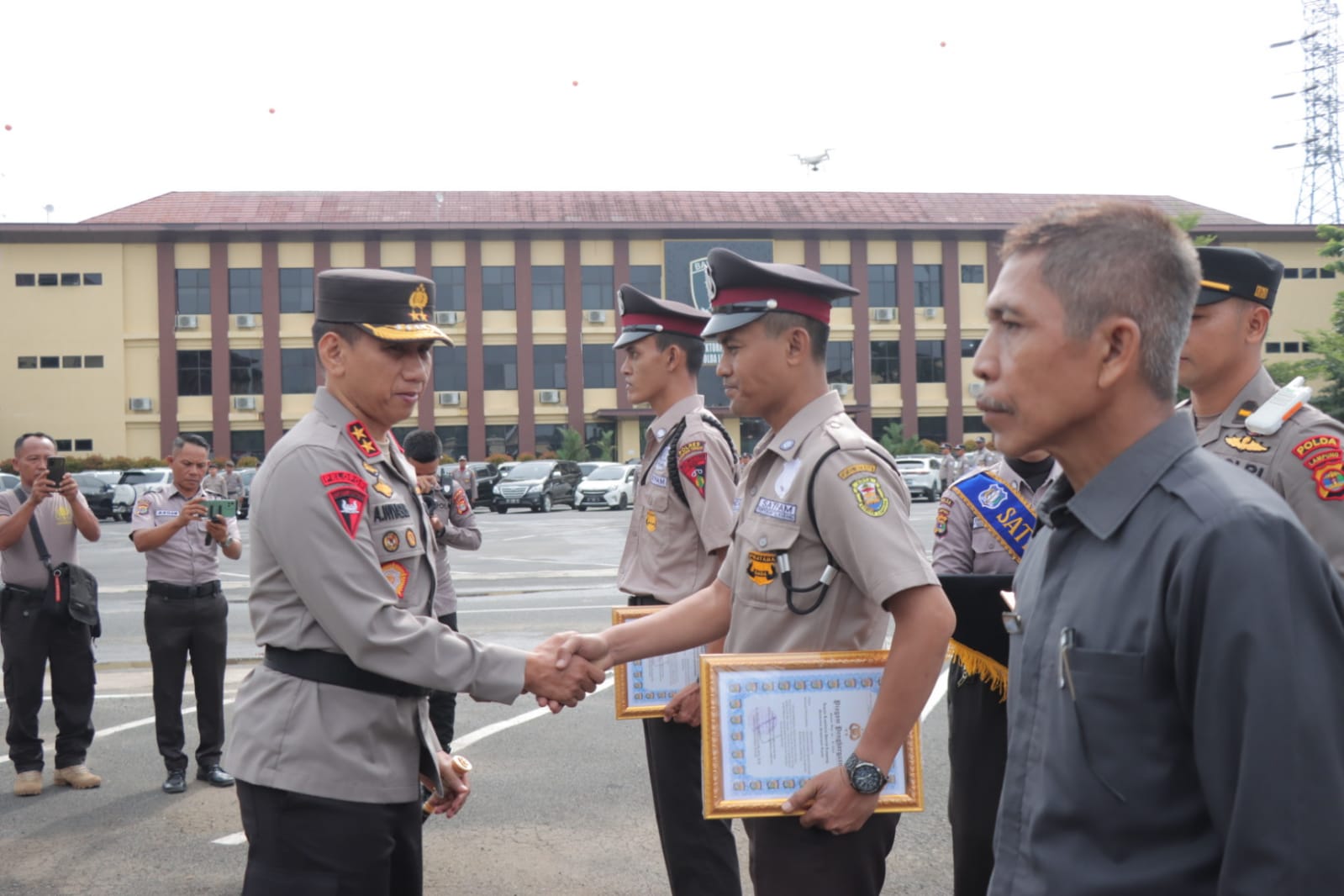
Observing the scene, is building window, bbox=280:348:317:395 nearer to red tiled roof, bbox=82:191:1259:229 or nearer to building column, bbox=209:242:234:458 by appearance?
building column, bbox=209:242:234:458

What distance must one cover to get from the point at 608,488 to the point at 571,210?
2005cm

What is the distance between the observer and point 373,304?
3377 millimetres

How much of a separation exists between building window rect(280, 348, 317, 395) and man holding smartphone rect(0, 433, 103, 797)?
44.7 m

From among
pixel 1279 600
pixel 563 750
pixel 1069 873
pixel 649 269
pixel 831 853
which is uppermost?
pixel 649 269

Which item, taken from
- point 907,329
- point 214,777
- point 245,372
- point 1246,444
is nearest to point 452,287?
point 245,372

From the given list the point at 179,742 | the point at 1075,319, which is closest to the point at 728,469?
the point at 1075,319

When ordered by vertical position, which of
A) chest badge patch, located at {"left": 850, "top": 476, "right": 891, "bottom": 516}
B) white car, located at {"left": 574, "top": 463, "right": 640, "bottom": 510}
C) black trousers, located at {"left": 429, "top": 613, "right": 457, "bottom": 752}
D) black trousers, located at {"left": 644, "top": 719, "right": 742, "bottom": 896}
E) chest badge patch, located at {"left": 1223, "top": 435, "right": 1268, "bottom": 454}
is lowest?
white car, located at {"left": 574, "top": 463, "right": 640, "bottom": 510}

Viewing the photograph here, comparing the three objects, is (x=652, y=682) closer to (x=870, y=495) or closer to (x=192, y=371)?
(x=870, y=495)

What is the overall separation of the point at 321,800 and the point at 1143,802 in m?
2.13

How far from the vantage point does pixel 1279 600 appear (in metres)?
1.47

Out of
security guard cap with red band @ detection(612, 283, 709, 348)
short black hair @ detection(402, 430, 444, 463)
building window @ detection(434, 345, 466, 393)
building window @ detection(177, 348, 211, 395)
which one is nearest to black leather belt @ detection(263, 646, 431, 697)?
security guard cap with red band @ detection(612, 283, 709, 348)

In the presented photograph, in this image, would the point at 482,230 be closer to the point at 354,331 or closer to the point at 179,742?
the point at 179,742

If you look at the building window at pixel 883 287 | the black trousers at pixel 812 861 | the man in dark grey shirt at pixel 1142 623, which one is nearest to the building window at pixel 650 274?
the building window at pixel 883 287

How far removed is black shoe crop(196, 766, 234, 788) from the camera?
683 centimetres
